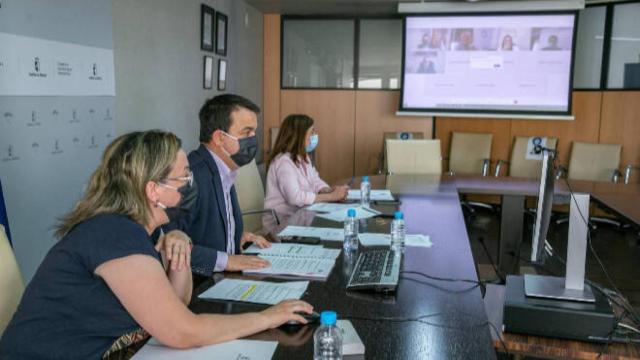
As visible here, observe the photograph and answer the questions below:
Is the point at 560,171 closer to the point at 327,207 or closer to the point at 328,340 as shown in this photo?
the point at 327,207

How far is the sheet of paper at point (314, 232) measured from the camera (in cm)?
234

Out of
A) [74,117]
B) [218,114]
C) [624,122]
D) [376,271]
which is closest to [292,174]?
[218,114]

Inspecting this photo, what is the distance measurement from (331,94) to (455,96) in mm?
1480

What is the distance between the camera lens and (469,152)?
21.2ft

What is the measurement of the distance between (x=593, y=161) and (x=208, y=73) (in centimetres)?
408

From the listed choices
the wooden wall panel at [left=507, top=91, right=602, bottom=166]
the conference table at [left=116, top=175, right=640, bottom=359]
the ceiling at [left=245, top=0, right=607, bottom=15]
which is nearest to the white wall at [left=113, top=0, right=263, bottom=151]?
the ceiling at [left=245, top=0, right=607, bottom=15]

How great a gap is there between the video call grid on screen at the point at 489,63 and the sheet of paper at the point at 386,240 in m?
4.29

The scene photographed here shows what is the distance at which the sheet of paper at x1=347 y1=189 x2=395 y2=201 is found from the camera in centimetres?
334

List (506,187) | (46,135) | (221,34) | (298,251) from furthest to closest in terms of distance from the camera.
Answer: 1. (221,34)
2. (506,187)
3. (46,135)
4. (298,251)

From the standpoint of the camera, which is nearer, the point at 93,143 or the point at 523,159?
the point at 93,143

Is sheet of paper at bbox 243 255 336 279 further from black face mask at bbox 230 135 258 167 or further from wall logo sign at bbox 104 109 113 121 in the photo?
wall logo sign at bbox 104 109 113 121

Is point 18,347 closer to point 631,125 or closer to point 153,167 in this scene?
point 153,167

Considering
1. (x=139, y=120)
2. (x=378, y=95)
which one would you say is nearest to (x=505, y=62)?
(x=378, y=95)

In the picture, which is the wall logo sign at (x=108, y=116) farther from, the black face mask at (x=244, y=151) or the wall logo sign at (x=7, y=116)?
the black face mask at (x=244, y=151)
